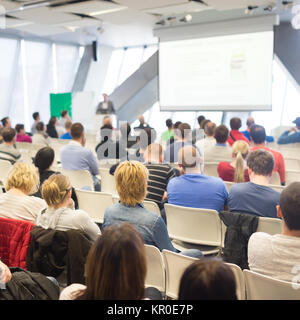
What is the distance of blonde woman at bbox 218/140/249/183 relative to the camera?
404 cm

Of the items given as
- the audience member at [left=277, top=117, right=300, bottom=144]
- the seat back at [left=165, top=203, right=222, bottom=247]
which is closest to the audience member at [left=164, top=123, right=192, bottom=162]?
the audience member at [left=277, top=117, right=300, bottom=144]

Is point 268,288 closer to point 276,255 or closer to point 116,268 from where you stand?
point 276,255

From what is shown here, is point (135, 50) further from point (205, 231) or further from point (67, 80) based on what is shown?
point (205, 231)

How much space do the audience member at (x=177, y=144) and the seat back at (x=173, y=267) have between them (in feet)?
10.5

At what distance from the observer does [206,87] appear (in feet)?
34.5

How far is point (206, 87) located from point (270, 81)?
5.84 ft

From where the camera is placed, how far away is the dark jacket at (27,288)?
1.82m

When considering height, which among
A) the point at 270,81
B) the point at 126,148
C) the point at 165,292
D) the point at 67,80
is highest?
the point at 67,80

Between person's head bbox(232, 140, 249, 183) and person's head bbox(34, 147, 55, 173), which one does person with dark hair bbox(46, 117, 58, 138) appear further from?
person's head bbox(232, 140, 249, 183)

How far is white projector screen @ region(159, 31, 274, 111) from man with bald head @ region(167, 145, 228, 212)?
6.50 m

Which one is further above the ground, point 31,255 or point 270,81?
point 270,81

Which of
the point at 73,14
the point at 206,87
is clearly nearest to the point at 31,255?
the point at 73,14

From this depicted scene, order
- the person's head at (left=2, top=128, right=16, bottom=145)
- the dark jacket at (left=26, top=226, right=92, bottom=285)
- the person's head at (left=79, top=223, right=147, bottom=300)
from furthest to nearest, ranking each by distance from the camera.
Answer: the person's head at (left=2, top=128, right=16, bottom=145)
the dark jacket at (left=26, top=226, right=92, bottom=285)
the person's head at (left=79, top=223, right=147, bottom=300)

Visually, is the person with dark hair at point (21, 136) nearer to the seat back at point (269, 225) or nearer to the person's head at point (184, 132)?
the person's head at point (184, 132)
